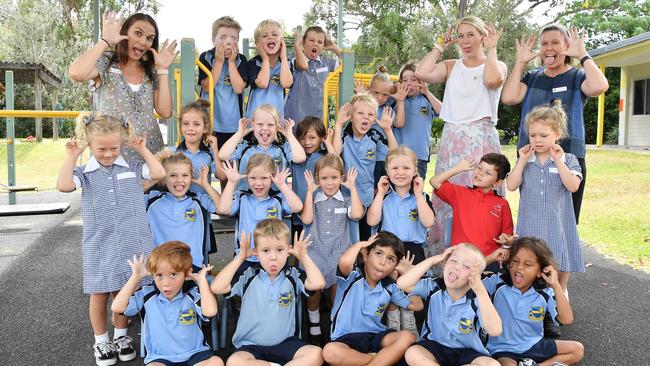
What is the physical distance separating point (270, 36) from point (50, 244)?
3790 mm

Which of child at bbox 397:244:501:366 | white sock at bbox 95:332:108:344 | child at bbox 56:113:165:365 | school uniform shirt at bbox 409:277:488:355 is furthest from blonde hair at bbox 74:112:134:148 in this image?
school uniform shirt at bbox 409:277:488:355

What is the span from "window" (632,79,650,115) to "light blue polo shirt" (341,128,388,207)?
16130mm

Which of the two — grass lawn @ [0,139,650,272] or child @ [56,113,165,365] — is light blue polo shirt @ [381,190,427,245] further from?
grass lawn @ [0,139,650,272]

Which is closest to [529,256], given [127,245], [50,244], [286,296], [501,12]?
[286,296]

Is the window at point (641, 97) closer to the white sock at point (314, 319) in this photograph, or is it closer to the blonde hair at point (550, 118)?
the blonde hair at point (550, 118)

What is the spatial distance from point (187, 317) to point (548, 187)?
92.8 inches

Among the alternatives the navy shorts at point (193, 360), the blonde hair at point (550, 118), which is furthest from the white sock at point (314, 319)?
the blonde hair at point (550, 118)

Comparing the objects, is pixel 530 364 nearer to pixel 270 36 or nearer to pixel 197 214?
pixel 197 214

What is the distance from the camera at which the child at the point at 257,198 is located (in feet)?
11.2

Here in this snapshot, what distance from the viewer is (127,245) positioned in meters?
3.16

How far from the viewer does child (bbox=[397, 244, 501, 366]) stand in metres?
2.77

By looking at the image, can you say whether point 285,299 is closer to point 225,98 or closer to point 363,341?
point 363,341

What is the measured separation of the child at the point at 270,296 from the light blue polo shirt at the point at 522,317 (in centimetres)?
101

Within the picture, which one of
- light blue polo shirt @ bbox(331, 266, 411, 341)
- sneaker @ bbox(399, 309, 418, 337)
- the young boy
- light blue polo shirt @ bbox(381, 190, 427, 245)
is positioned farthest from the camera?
light blue polo shirt @ bbox(381, 190, 427, 245)
